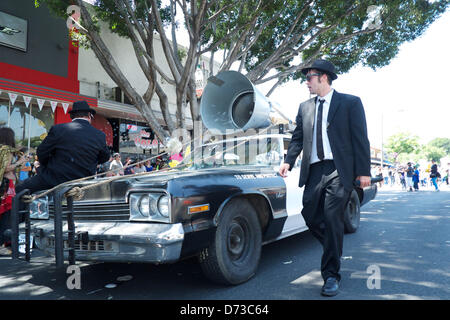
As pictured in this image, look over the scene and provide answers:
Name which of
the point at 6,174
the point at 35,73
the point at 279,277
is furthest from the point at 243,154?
the point at 35,73

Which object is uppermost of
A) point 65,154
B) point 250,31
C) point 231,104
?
point 250,31

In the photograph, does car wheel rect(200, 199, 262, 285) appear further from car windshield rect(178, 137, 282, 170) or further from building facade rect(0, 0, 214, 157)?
building facade rect(0, 0, 214, 157)

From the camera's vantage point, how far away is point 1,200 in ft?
15.0

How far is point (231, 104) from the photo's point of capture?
5.34 m

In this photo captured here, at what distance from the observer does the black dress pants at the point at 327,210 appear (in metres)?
2.82

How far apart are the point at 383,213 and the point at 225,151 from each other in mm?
5263

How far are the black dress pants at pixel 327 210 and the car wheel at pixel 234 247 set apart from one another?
539 mm

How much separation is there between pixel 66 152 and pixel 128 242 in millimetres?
1511

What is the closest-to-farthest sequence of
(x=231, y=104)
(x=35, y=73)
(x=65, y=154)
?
1. (x=65, y=154)
2. (x=231, y=104)
3. (x=35, y=73)

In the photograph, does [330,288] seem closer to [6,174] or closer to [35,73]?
[6,174]

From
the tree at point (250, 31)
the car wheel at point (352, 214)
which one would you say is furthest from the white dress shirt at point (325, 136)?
the tree at point (250, 31)

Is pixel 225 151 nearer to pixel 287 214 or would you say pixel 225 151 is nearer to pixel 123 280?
pixel 287 214

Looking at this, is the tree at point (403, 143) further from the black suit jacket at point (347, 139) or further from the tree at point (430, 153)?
the black suit jacket at point (347, 139)
